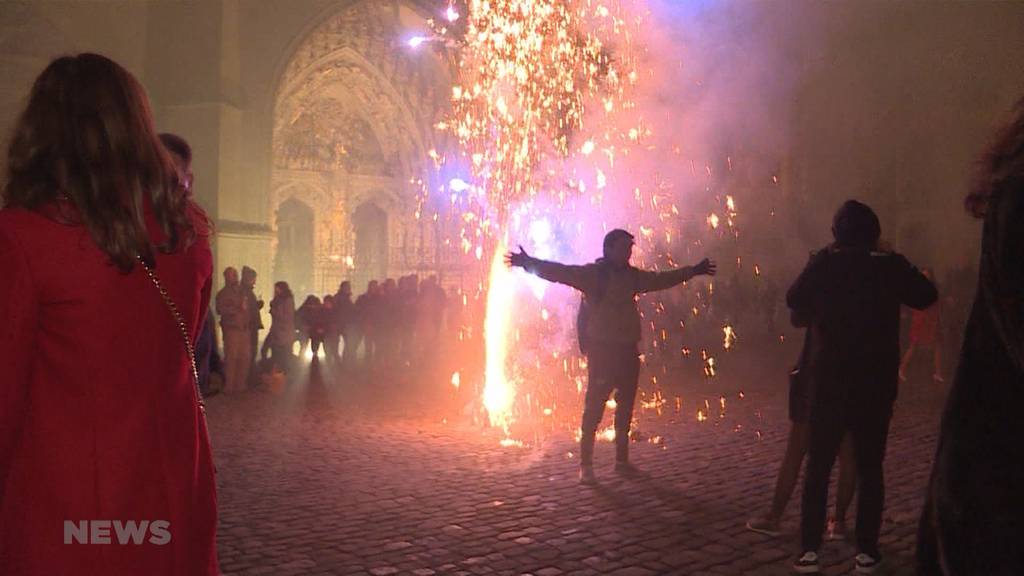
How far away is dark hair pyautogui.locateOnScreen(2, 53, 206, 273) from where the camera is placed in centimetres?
141

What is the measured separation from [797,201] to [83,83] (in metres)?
15.5

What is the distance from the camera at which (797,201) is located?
51.2 ft

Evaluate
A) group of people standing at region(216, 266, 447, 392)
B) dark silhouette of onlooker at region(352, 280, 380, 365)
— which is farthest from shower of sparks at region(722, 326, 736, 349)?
dark silhouette of onlooker at region(352, 280, 380, 365)

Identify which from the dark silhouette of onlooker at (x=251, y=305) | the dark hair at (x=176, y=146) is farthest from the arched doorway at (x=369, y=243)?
the dark hair at (x=176, y=146)

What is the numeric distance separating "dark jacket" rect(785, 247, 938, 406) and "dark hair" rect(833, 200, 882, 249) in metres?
0.05

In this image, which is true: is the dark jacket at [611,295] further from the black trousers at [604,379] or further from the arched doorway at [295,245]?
the arched doorway at [295,245]

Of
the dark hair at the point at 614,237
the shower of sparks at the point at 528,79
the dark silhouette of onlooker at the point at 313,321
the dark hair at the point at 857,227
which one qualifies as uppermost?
the shower of sparks at the point at 528,79

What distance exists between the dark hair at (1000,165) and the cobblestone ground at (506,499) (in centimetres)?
251

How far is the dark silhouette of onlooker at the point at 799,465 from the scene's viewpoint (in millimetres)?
3840

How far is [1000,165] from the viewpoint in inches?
53.8

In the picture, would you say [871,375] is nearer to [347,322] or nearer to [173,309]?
[173,309]

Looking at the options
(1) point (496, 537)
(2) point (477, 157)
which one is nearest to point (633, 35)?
(2) point (477, 157)

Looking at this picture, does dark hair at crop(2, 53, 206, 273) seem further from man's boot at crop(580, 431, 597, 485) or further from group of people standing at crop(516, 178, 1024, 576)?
man's boot at crop(580, 431, 597, 485)

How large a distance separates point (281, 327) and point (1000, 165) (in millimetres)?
10726
